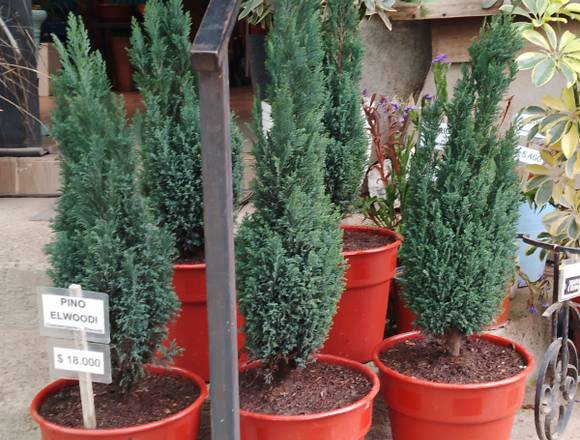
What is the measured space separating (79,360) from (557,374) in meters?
1.69

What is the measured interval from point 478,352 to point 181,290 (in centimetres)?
101

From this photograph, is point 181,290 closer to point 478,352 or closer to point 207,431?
point 207,431

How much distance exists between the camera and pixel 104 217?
6.64 ft

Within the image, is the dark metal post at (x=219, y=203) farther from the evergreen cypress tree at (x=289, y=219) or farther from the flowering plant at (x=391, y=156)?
the flowering plant at (x=391, y=156)

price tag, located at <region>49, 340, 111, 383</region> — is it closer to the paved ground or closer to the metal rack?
the paved ground

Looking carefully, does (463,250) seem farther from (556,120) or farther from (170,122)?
(170,122)

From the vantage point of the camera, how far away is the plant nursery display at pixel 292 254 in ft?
7.02

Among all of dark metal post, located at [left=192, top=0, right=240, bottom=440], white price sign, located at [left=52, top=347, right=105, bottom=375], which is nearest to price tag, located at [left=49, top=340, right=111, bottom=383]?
white price sign, located at [left=52, top=347, right=105, bottom=375]

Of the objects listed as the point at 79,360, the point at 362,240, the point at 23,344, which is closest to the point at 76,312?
the point at 79,360

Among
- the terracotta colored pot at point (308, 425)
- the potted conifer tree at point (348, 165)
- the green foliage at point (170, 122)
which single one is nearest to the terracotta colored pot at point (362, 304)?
the potted conifer tree at point (348, 165)

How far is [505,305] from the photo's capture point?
3236 millimetres

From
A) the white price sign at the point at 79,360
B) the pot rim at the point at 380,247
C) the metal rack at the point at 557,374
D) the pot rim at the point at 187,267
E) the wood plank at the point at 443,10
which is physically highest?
the wood plank at the point at 443,10

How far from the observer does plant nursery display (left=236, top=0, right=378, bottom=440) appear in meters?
2.14

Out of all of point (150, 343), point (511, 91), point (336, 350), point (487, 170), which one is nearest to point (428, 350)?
point (336, 350)
